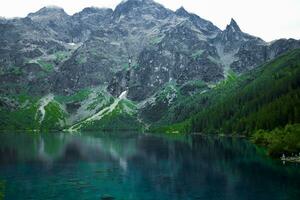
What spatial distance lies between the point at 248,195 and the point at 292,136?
5665 centimetres


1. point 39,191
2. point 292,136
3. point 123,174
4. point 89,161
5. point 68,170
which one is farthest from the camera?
point 89,161

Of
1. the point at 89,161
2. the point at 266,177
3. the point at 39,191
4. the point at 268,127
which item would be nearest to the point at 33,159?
the point at 89,161

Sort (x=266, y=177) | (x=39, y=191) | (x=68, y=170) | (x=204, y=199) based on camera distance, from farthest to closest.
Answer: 1. (x=68, y=170)
2. (x=266, y=177)
3. (x=39, y=191)
4. (x=204, y=199)

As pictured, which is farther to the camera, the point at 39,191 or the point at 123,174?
the point at 123,174

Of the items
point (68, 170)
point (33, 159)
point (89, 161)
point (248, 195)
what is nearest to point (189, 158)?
point (89, 161)

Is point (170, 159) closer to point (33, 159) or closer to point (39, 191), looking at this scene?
point (33, 159)

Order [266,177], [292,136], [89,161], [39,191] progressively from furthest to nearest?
[89,161] < [292,136] < [266,177] < [39,191]

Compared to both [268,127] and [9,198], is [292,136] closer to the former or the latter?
[268,127]

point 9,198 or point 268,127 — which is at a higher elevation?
point 268,127

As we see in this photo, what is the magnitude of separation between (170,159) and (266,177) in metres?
46.9

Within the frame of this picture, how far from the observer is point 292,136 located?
126625 millimetres

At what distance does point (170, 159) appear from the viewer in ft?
450

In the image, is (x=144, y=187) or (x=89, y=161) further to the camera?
(x=89, y=161)

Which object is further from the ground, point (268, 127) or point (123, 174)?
point (268, 127)
